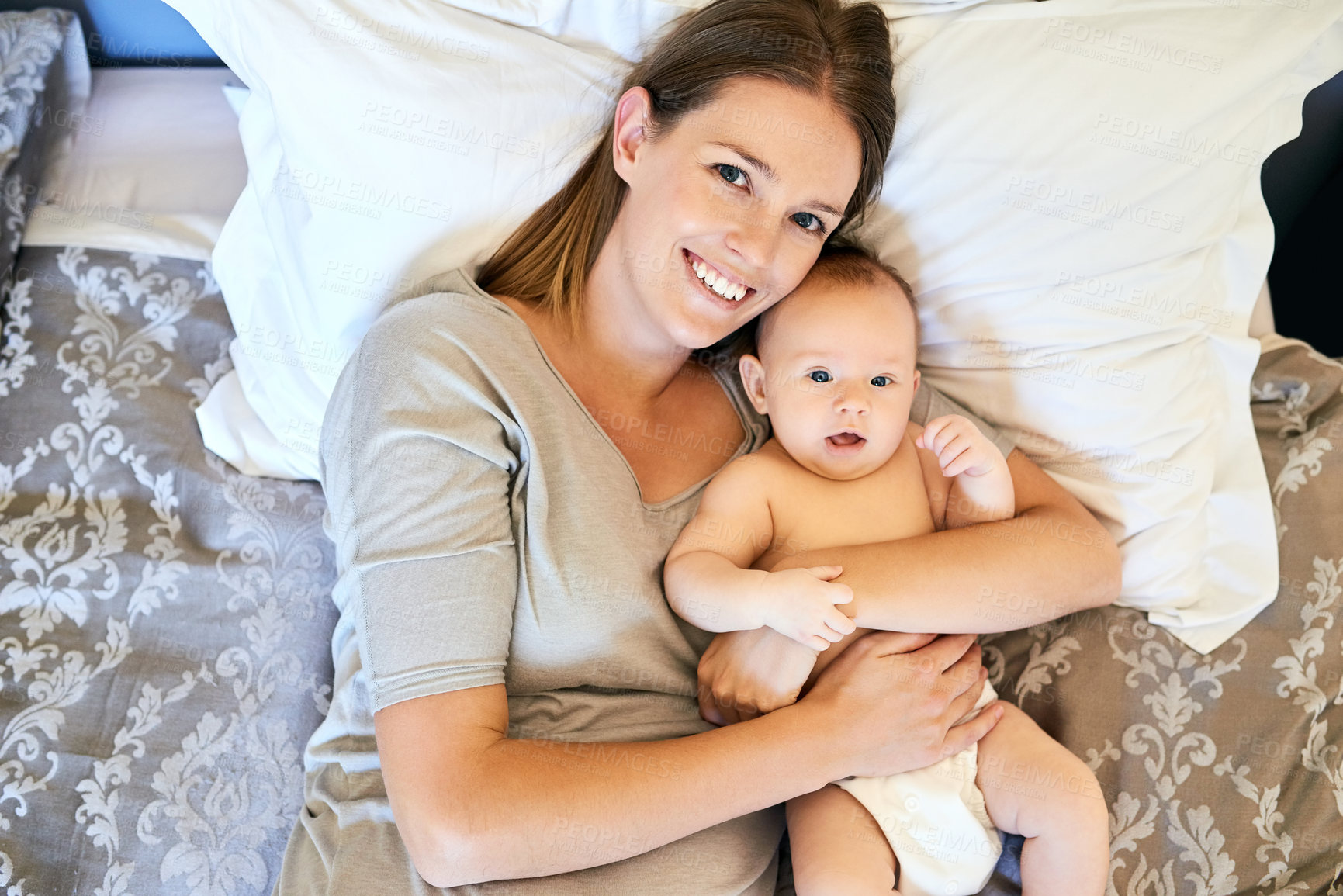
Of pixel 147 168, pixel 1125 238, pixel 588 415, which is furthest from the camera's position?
pixel 147 168

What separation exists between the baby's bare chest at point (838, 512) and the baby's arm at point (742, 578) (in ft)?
0.09

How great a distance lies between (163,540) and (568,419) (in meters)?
0.81

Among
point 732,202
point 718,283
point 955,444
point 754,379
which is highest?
point 732,202

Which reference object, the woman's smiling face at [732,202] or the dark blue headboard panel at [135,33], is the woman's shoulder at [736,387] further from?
the dark blue headboard panel at [135,33]

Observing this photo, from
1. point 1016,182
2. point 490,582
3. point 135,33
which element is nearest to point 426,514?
point 490,582

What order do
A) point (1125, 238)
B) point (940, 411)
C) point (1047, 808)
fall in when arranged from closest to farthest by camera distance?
1. point (1047, 808)
2. point (1125, 238)
3. point (940, 411)

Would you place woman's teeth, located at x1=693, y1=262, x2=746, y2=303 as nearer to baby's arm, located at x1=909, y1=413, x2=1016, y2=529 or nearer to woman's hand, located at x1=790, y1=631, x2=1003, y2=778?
baby's arm, located at x1=909, y1=413, x2=1016, y2=529

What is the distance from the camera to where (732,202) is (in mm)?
1489

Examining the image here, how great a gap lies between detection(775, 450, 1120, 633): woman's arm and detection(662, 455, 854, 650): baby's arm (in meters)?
0.09

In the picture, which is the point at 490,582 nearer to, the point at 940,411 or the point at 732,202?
the point at 732,202

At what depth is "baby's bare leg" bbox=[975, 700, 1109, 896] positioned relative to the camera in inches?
56.2

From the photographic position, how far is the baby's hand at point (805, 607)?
137 centimetres

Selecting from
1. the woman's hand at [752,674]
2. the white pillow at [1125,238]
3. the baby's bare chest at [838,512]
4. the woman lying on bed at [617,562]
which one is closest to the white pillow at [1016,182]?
the white pillow at [1125,238]

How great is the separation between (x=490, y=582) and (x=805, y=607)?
448 millimetres
